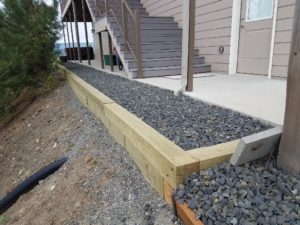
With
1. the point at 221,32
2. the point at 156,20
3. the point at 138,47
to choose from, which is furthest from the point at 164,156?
the point at 156,20

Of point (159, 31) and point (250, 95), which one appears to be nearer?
point (250, 95)

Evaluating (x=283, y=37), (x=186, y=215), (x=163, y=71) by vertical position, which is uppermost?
(x=283, y=37)

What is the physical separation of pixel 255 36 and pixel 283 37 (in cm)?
60

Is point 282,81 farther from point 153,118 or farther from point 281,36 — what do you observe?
point 153,118

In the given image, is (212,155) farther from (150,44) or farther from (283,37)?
(150,44)

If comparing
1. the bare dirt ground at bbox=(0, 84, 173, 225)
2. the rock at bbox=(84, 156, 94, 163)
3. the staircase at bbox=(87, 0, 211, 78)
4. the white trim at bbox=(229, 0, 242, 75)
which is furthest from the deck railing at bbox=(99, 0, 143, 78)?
the rock at bbox=(84, 156, 94, 163)

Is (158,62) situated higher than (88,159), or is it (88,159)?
(158,62)

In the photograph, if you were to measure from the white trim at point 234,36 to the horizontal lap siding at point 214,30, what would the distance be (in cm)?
9

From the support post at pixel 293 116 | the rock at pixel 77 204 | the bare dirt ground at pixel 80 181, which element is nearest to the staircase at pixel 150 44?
the bare dirt ground at pixel 80 181

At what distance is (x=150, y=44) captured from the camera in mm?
5922

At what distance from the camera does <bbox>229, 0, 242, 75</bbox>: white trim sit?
474cm

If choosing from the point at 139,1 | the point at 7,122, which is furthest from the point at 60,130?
the point at 139,1

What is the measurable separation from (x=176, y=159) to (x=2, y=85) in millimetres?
4648

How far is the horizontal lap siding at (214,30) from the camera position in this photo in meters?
5.02
